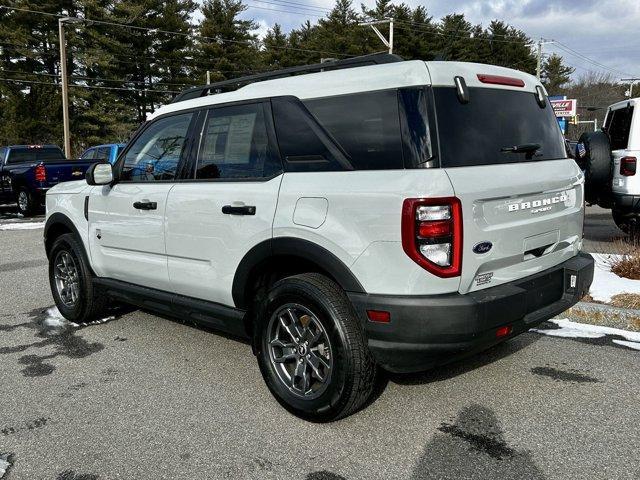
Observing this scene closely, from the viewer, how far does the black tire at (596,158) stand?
288 inches

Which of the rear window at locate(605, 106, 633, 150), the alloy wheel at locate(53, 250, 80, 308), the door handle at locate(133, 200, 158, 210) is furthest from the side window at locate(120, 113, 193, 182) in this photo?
the rear window at locate(605, 106, 633, 150)

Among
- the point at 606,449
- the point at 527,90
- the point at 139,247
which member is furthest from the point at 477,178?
the point at 139,247

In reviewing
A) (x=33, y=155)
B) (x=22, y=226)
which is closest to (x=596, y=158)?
(x=22, y=226)

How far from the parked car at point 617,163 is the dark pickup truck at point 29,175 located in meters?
12.3

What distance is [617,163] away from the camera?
27.2 feet

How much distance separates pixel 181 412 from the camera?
348 cm

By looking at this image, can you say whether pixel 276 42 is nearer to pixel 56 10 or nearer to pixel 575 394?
pixel 56 10

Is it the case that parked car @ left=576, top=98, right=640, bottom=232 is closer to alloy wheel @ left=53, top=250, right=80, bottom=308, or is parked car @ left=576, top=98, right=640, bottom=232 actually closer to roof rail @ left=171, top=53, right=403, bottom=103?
roof rail @ left=171, top=53, right=403, bottom=103

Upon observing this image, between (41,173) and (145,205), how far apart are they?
40.3 feet

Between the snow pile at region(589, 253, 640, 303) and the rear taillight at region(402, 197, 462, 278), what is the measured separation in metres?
3.11

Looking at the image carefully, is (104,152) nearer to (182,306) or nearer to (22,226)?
(22,226)

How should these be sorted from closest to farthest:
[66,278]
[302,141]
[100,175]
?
[302,141] → [100,175] → [66,278]

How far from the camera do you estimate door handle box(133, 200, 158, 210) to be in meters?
4.18

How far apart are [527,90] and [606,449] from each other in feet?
7.09
